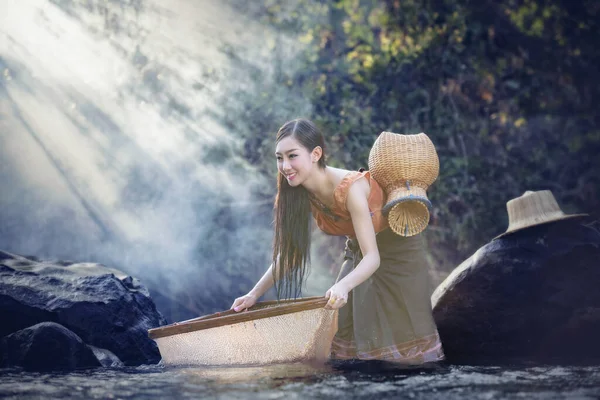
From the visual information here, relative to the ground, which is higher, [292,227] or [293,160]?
[293,160]

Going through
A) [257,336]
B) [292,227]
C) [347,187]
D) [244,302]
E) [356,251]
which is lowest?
[257,336]

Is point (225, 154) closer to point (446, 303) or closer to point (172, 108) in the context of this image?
point (172, 108)

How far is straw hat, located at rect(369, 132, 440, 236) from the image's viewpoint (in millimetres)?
4289

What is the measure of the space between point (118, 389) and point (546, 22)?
7.53 meters

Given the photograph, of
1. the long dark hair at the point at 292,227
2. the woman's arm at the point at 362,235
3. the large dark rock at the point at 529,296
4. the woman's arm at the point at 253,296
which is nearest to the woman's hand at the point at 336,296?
the woman's arm at the point at 362,235

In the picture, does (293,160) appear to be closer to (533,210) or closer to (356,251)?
(356,251)

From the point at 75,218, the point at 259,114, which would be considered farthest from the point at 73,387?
the point at 259,114

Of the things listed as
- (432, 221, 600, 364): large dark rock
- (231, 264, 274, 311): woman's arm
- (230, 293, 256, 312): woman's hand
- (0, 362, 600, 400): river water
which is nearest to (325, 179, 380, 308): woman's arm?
(0, 362, 600, 400): river water

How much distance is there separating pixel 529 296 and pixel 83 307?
3580mm

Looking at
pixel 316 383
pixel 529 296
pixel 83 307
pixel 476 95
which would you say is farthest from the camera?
pixel 476 95

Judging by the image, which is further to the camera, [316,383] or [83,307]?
[83,307]

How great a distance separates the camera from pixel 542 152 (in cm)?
867

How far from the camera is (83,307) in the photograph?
16.9 ft

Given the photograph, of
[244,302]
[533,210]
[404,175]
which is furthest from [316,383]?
[533,210]
